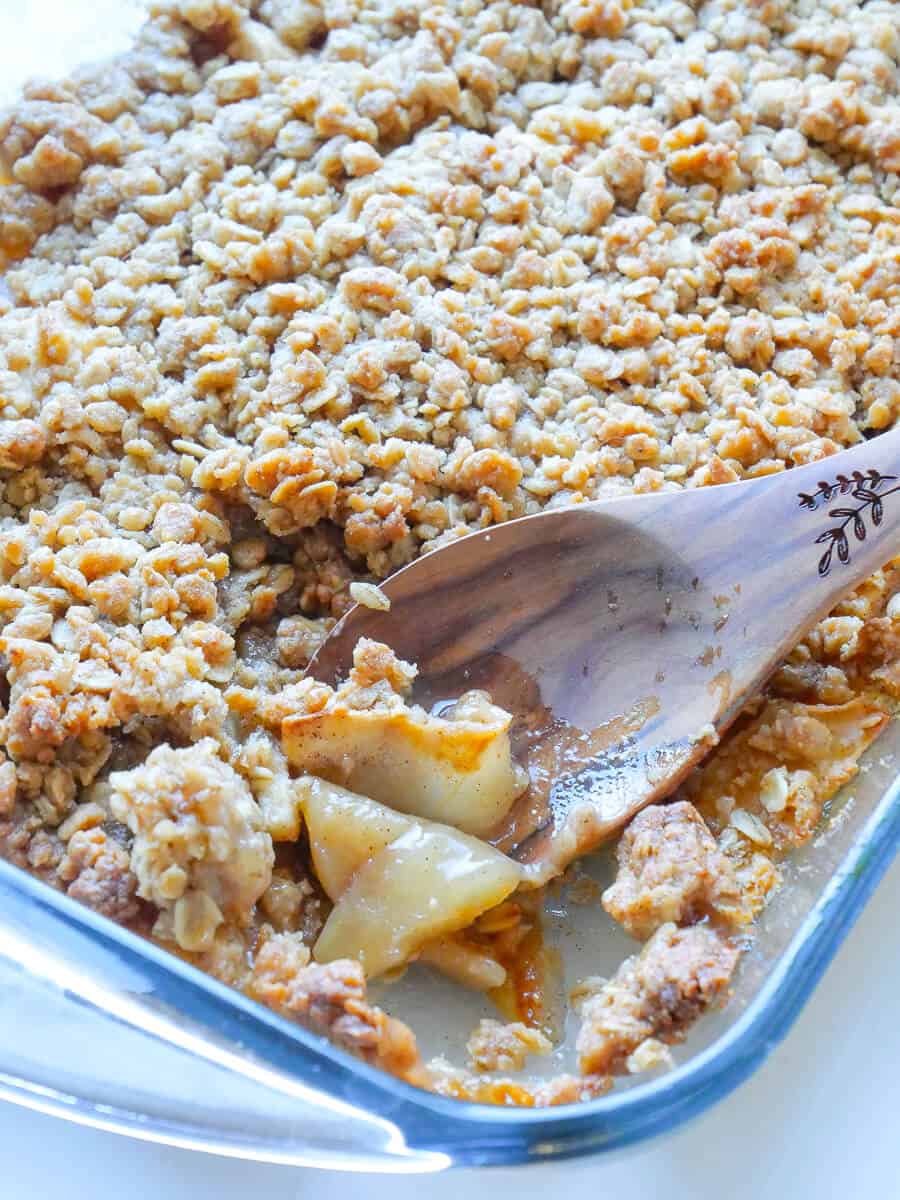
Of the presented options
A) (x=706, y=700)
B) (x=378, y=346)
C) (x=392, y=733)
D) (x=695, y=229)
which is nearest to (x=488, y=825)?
(x=392, y=733)

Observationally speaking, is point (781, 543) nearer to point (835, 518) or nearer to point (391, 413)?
point (835, 518)

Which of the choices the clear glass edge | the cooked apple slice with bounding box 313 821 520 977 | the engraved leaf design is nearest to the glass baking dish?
the clear glass edge

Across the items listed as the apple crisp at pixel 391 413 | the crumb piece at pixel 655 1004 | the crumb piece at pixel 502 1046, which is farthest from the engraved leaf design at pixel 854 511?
the crumb piece at pixel 502 1046

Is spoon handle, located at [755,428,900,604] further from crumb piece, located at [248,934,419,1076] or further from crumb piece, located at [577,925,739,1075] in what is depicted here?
crumb piece, located at [248,934,419,1076]

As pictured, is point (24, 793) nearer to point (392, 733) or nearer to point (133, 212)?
point (392, 733)

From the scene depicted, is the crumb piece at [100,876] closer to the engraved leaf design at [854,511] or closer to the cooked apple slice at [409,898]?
the cooked apple slice at [409,898]

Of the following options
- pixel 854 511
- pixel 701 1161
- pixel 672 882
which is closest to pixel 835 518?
pixel 854 511

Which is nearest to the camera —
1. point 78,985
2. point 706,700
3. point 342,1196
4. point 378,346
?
point 78,985
